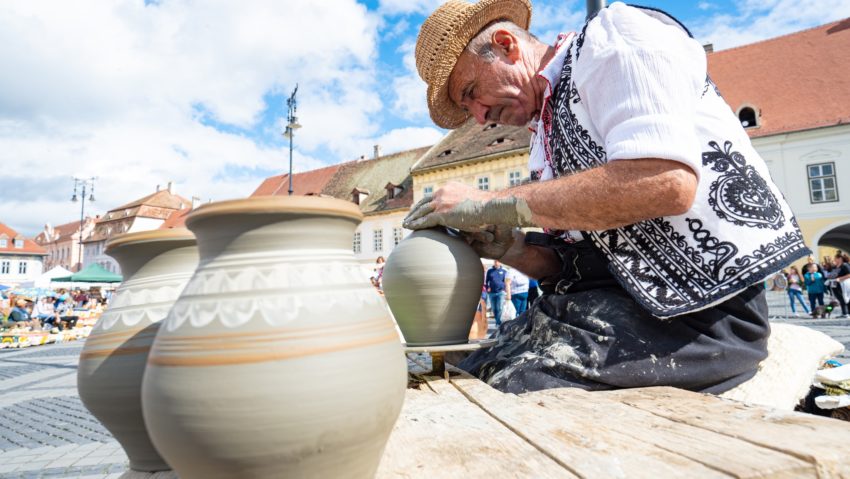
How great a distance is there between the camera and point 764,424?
1.00 meters

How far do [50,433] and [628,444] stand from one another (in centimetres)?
438

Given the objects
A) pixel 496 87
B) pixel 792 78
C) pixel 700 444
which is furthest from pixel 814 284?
pixel 792 78

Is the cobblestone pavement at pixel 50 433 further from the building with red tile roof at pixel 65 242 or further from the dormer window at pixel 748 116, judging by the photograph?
the building with red tile roof at pixel 65 242

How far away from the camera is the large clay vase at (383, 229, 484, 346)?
2.01 m

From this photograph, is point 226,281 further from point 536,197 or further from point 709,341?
point 709,341

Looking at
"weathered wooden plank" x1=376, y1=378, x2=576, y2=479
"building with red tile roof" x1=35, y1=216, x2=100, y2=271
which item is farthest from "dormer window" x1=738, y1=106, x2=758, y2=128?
"building with red tile roof" x1=35, y1=216, x2=100, y2=271

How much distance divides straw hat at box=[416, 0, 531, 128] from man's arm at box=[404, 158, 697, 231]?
663mm

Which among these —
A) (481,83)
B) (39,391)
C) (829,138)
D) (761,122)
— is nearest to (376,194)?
(761,122)

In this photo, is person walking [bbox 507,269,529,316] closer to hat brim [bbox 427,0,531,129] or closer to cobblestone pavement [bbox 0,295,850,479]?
cobblestone pavement [bbox 0,295,850,479]

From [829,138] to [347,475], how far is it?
956 inches

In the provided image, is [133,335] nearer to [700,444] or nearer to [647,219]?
[700,444]

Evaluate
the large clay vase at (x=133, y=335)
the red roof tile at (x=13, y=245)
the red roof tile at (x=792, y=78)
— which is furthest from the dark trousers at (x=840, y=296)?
the red roof tile at (x=13, y=245)

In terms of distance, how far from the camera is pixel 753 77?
863 inches

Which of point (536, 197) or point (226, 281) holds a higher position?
point (536, 197)
